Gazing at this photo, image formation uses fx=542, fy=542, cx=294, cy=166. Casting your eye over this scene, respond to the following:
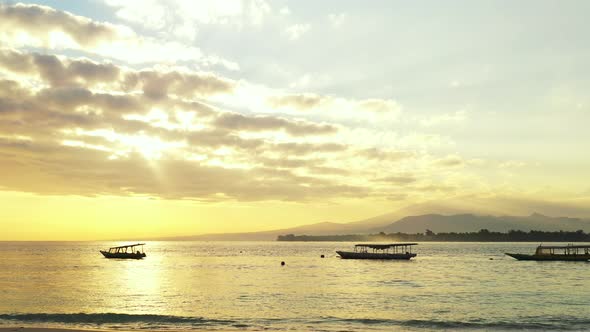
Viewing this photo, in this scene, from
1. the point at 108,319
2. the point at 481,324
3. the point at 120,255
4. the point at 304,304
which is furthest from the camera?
the point at 120,255

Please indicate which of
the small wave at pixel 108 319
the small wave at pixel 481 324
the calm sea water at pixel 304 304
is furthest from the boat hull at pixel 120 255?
the small wave at pixel 481 324

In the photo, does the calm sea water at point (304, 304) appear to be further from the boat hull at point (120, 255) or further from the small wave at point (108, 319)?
the boat hull at point (120, 255)

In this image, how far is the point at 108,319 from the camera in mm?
43688

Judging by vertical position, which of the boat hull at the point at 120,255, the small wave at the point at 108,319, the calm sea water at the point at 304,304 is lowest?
the calm sea water at the point at 304,304

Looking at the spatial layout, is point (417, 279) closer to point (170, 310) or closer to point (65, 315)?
point (170, 310)

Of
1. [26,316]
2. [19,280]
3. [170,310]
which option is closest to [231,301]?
[170,310]

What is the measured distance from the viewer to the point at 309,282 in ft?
271

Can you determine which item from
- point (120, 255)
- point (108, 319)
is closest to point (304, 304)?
point (108, 319)

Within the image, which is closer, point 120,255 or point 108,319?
point 108,319

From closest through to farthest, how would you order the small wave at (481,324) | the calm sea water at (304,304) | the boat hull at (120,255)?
the small wave at (481,324), the calm sea water at (304,304), the boat hull at (120,255)

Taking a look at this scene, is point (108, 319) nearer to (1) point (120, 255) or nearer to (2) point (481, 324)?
(2) point (481, 324)

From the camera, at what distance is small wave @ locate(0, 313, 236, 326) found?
42594mm

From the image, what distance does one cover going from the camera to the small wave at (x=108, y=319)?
140 ft

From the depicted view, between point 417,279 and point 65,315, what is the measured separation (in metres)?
56.7
